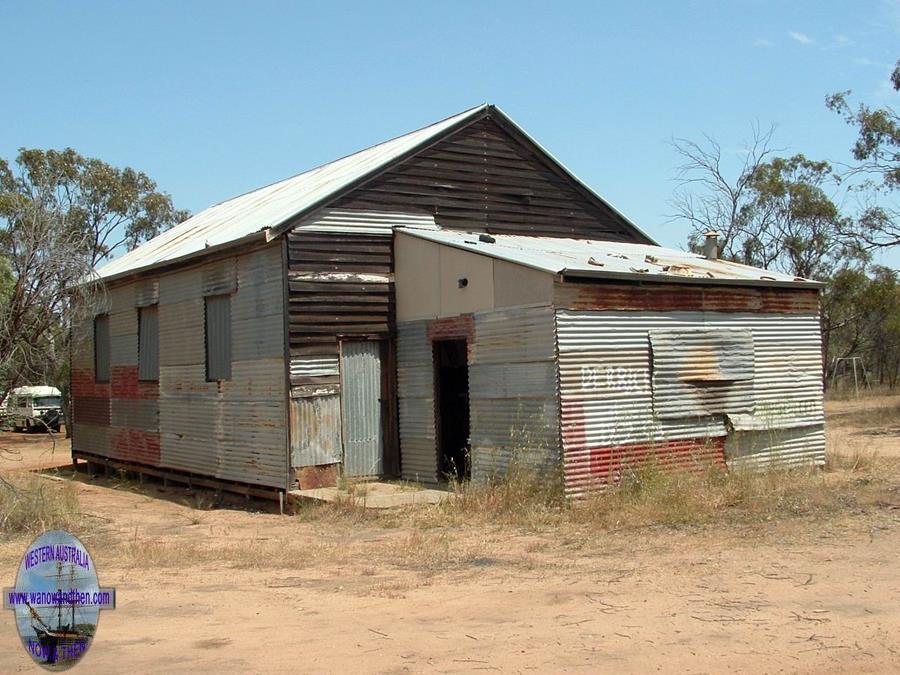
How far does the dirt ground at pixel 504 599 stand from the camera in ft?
19.1

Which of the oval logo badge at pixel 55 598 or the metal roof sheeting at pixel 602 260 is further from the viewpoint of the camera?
the metal roof sheeting at pixel 602 260

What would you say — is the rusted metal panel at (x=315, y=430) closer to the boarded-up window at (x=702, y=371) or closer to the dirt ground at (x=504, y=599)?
the dirt ground at (x=504, y=599)

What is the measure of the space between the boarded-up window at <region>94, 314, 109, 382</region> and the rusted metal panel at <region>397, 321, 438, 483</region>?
823cm

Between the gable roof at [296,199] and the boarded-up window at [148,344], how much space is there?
0.90 m

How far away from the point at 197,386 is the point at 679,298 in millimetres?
8275

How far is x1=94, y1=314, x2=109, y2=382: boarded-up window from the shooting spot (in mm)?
19922

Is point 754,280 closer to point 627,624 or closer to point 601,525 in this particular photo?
point 601,525

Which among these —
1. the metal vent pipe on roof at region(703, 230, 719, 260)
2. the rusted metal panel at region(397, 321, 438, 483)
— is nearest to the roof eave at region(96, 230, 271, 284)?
the rusted metal panel at region(397, 321, 438, 483)

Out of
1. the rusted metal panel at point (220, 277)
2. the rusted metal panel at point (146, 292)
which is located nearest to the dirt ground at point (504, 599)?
the rusted metal panel at point (220, 277)

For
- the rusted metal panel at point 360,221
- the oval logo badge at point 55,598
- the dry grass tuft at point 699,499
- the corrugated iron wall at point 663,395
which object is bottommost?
the dry grass tuft at point 699,499

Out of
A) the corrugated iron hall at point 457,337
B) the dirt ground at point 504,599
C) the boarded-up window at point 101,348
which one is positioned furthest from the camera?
the boarded-up window at point 101,348

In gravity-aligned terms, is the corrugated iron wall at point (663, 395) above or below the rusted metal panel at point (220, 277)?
below

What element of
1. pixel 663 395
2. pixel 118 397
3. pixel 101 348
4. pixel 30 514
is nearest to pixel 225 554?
pixel 30 514

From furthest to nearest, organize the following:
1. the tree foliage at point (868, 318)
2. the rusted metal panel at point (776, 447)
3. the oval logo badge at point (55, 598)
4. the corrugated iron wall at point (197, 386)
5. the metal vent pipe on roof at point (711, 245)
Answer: the tree foliage at point (868, 318) → the metal vent pipe on roof at point (711, 245) → the corrugated iron wall at point (197, 386) → the rusted metal panel at point (776, 447) → the oval logo badge at point (55, 598)
